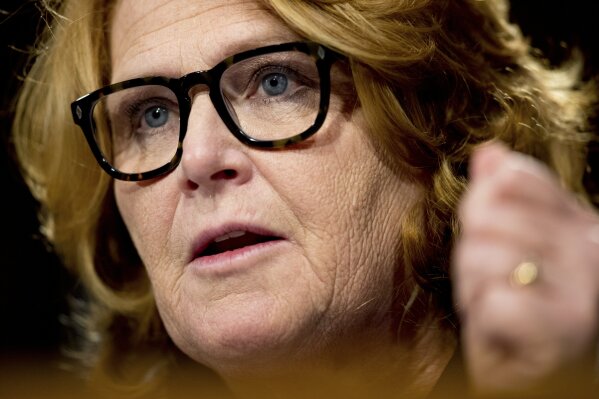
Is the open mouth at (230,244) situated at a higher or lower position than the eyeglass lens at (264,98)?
lower

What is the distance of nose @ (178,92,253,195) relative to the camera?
1.24m

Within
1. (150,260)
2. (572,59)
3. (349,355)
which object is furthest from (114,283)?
(572,59)

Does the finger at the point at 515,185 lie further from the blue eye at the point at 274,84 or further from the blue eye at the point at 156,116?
the blue eye at the point at 156,116

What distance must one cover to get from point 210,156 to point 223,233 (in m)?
0.12

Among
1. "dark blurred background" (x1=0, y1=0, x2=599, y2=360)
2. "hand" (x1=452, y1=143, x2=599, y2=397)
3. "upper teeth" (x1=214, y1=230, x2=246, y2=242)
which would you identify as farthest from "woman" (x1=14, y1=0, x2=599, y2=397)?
"dark blurred background" (x1=0, y1=0, x2=599, y2=360)

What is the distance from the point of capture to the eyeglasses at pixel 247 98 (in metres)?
1.27

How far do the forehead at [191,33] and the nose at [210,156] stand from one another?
10 centimetres

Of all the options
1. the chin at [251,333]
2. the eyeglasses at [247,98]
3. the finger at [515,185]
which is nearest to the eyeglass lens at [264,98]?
the eyeglasses at [247,98]

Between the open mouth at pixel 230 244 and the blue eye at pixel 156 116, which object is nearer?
the open mouth at pixel 230 244

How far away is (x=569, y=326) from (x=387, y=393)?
2.12 ft

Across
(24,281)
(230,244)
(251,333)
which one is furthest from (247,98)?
(24,281)

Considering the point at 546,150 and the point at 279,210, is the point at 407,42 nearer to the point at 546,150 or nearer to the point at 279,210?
the point at 279,210

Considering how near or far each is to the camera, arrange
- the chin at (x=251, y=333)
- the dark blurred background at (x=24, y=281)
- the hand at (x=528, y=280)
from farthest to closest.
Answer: the dark blurred background at (x=24, y=281) < the chin at (x=251, y=333) < the hand at (x=528, y=280)

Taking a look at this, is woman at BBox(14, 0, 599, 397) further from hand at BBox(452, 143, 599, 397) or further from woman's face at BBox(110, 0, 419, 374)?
hand at BBox(452, 143, 599, 397)
